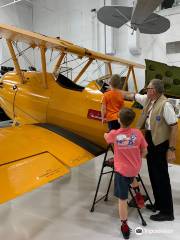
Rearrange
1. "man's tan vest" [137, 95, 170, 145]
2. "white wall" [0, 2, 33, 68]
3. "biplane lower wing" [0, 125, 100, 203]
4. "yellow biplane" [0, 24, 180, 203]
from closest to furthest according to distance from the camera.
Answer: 1. "biplane lower wing" [0, 125, 100, 203]
2. "yellow biplane" [0, 24, 180, 203]
3. "man's tan vest" [137, 95, 170, 145]
4. "white wall" [0, 2, 33, 68]

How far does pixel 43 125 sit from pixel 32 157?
1202 mm

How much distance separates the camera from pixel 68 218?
134 inches

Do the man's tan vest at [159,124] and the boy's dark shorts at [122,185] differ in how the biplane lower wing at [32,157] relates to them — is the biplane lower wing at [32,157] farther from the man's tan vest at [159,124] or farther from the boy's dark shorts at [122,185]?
the man's tan vest at [159,124]

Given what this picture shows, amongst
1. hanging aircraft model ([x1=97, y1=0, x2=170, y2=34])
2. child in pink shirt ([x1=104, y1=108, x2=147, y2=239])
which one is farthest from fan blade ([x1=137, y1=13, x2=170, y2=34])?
child in pink shirt ([x1=104, y1=108, x2=147, y2=239])

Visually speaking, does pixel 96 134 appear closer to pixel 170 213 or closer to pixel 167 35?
pixel 170 213

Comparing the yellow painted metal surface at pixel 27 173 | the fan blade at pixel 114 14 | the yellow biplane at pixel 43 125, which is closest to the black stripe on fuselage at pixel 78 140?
the yellow biplane at pixel 43 125

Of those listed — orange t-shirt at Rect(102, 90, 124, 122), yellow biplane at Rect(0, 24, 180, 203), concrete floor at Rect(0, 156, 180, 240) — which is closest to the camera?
yellow biplane at Rect(0, 24, 180, 203)

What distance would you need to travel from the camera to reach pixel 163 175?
3.31 meters

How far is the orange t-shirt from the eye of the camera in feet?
11.6

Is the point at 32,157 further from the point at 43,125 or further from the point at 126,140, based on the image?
A: the point at 43,125

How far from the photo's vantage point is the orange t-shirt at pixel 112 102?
11.6 feet

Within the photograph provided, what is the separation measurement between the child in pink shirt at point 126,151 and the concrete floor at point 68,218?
0.36 metres

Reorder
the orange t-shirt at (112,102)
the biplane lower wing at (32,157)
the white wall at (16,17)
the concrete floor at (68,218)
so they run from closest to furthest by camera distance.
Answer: the biplane lower wing at (32,157), the concrete floor at (68,218), the orange t-shirt at (112,102), the white wall at (16,17)

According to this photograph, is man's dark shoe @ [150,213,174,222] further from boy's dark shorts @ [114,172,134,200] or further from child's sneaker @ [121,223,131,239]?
boy's dark shorts @ [114,172,134,200]
